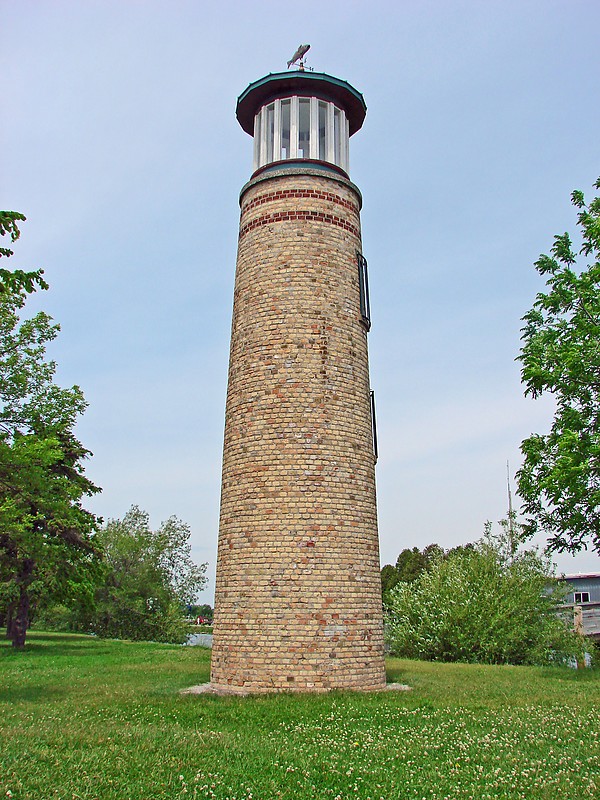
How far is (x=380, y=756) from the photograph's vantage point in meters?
6.84

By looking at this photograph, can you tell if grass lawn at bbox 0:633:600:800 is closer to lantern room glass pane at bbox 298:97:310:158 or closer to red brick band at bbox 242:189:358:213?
red brick band at bbox 242:189:358:213

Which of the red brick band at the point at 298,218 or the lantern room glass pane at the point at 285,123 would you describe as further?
the lantern room glass pane at the point at 285,123

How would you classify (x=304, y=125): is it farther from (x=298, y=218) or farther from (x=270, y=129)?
(x=298, y=218)

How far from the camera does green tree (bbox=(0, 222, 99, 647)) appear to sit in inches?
499

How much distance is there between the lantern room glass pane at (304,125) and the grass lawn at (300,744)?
33.7 ft

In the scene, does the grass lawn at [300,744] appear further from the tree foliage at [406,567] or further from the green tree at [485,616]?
the tree foliage at [406,567]

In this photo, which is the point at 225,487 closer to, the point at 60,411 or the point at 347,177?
the point at 347,177

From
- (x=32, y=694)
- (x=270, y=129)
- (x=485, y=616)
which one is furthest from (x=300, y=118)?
(x=485, y=616)

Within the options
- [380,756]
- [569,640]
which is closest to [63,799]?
[380,756]

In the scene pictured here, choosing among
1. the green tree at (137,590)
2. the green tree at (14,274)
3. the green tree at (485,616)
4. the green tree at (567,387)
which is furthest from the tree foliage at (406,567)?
the green tree at (14,274)

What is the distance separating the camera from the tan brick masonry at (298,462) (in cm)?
1076

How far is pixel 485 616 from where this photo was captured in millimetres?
20078

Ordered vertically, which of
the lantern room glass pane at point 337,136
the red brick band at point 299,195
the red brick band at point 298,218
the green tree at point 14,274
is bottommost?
the green tree at point 14,274

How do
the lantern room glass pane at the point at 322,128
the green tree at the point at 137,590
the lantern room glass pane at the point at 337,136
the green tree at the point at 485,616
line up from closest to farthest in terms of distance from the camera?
the lantern room glass pane at the point at 322,128 < the lantern room glass pane at the point at 337,136 < the green tree at the point at 485,616 < the green tree at the point at 137,590
